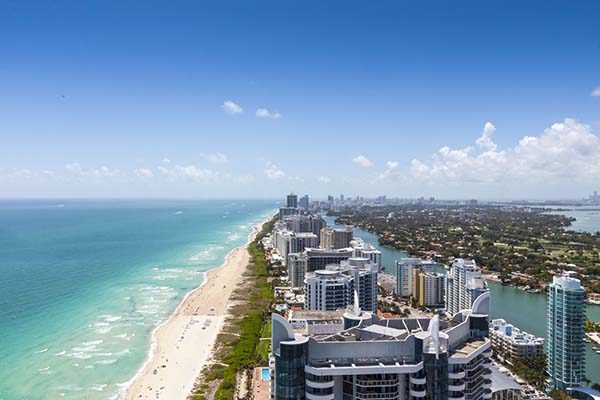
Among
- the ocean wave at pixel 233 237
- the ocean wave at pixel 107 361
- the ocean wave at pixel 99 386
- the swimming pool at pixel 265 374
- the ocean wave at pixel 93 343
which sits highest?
the ocean wave at pixel 233 237

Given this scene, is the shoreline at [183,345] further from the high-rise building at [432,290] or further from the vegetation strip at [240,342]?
the high-rise building at [432,290]

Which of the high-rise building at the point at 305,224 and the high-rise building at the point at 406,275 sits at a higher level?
the high-rise building at the point at 305,224

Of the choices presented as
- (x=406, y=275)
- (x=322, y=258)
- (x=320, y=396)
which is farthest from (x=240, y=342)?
(x=320, y=396)

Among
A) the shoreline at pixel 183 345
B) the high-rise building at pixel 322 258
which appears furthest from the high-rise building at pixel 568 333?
the high-rise building at pixel 322 258

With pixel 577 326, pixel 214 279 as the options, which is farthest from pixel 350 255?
pixel 577 326

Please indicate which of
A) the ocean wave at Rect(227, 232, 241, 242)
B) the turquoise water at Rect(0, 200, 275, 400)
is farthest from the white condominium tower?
the ocean wave at Rect(227, 232, 241, 242)

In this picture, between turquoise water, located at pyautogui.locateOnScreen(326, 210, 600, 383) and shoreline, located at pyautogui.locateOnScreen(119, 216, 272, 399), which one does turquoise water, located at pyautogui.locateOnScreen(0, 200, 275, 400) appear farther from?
turquoise water, located at pyautogui.locateOnScreen(326, 210, 600, 383)

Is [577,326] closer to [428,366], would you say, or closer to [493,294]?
[428,366]

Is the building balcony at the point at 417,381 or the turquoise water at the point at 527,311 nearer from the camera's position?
the building balcony at the point at 417,381
